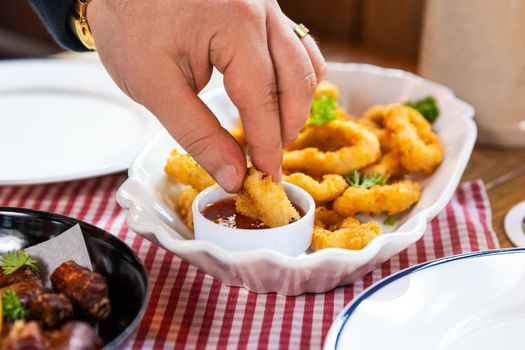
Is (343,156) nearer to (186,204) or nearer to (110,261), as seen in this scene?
(186,204)

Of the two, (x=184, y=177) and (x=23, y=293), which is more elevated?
(x=23, y=293)

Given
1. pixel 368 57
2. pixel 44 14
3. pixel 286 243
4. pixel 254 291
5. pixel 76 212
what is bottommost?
pixel 368 57

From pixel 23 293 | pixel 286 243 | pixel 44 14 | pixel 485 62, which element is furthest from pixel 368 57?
pixel 23 293

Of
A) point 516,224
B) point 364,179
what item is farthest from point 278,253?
point 516,224

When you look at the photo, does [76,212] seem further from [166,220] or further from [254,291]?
[254,291]

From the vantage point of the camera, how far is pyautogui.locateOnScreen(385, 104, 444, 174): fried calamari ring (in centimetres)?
204

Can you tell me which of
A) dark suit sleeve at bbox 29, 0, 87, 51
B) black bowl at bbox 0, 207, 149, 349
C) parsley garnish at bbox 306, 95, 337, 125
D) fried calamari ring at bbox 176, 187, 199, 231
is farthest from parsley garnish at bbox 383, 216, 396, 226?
dark suit sleeve at bbox 29, 0, 87, 51

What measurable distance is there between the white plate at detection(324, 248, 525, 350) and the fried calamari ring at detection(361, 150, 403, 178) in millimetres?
554

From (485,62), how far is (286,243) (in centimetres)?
123

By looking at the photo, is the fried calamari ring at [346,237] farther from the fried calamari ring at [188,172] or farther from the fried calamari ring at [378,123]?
the fried calamari ring at [378,123]

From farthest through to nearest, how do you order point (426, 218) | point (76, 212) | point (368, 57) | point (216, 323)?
point (368, 57), point (76, 212), point (426, 218), point (216, 323)

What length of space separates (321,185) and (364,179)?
0.53 feet

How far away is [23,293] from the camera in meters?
1.31

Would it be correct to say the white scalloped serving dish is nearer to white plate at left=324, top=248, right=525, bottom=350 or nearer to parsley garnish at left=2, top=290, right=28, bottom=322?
white plate at left=324, top=248, right=525, bottom=350
